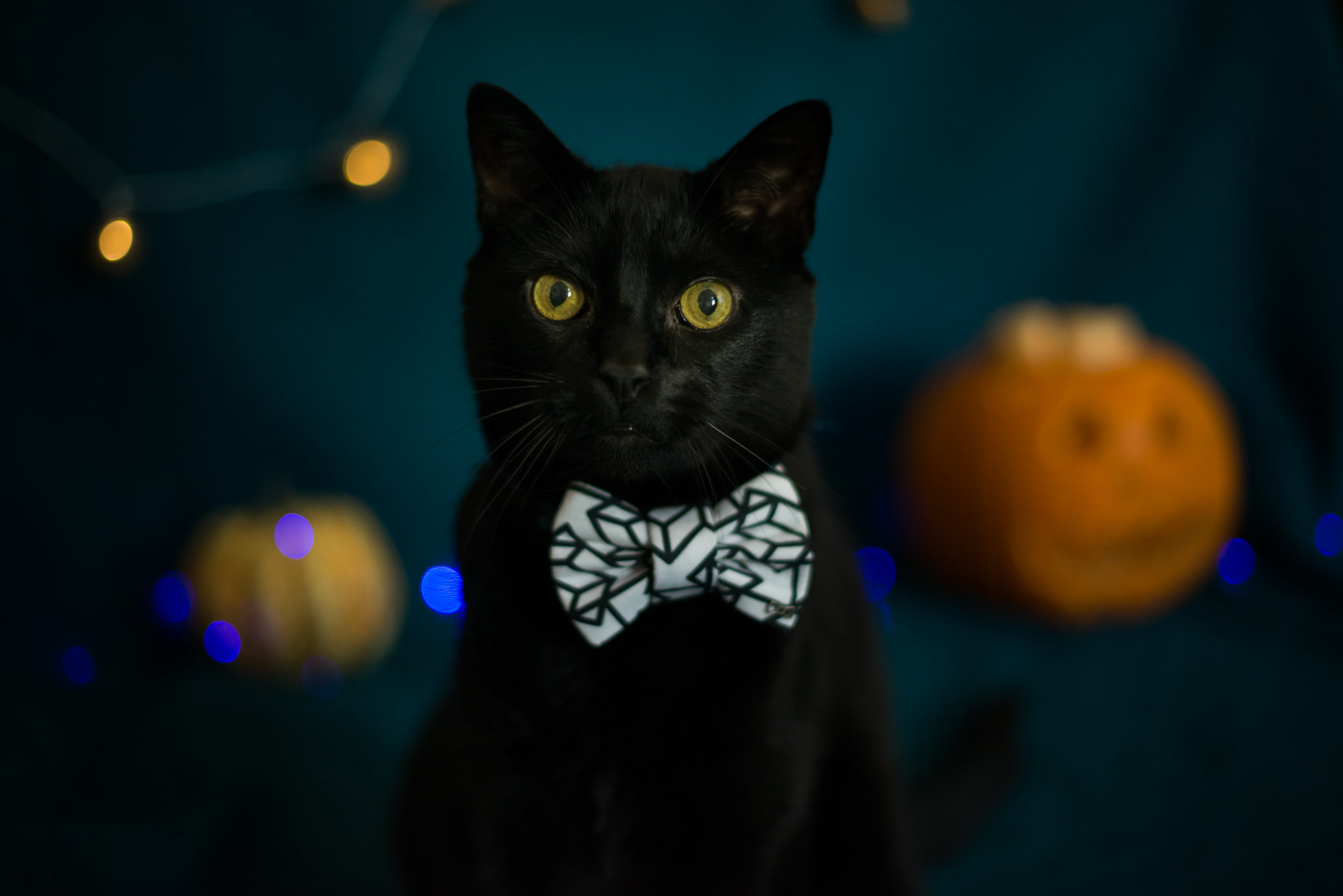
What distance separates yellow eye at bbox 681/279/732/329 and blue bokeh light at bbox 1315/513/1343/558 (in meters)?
1.63

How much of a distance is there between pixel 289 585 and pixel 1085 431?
1.28 m

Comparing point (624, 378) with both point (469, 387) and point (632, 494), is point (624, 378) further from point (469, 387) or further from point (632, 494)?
point (469, 387)

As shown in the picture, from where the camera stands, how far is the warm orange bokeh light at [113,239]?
1338mm

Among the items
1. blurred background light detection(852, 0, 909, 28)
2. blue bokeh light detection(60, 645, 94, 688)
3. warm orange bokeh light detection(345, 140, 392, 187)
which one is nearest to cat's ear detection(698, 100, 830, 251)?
warm orange bokeh light detection(345, 140, 392, 187)

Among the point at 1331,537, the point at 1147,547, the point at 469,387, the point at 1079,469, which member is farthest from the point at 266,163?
the point at 1331,537

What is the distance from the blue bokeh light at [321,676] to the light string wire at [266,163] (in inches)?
28.9

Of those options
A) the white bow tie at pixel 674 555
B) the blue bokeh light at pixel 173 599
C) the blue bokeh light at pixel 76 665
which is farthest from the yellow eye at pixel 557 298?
the blue bokeh light at pixel 76 665

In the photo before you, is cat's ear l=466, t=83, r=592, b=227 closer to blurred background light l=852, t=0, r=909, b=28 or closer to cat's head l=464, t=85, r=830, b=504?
cat's head l=464, t=85, r=830, b=504

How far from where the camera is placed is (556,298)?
0.67 meters

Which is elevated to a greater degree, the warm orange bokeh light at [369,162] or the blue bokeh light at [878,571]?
the warm orange bokeh light at [369,162]

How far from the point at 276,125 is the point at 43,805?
1.01 meters

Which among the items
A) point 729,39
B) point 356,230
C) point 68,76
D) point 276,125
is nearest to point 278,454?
point 356,230

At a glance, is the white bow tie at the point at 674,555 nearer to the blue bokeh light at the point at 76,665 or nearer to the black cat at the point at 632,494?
the black cat at the point at 632,494

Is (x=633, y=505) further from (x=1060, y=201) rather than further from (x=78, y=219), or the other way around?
(x=1060, y=201)
